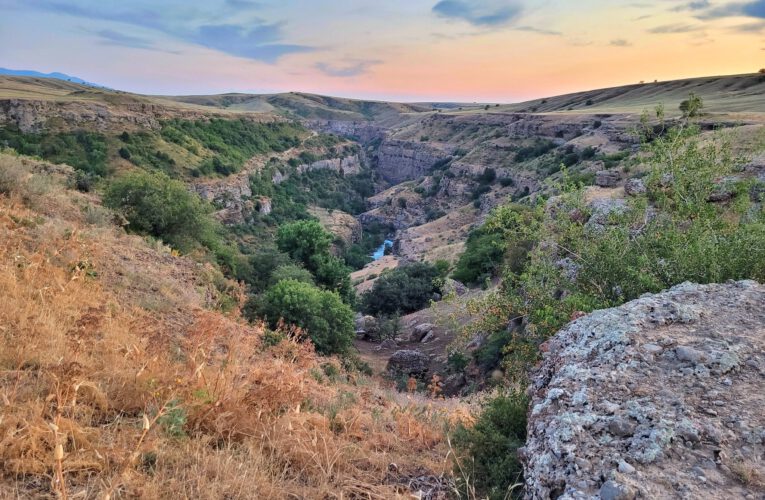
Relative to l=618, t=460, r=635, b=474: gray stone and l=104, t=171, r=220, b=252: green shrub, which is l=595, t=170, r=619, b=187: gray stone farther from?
l=618, t=460, r=635, b=474: gray stone

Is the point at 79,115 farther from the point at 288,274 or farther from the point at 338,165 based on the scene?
the point at 338,165

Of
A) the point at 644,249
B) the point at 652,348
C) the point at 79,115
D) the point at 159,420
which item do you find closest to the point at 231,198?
the point at 79,115

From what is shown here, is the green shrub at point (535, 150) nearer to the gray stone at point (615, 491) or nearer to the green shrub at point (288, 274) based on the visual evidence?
the green shrub at point (288, 274)

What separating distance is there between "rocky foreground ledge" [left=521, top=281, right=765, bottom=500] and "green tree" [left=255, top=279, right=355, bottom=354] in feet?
34.4

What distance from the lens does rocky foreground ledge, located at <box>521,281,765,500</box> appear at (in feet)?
8.46

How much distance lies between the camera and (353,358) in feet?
50.9

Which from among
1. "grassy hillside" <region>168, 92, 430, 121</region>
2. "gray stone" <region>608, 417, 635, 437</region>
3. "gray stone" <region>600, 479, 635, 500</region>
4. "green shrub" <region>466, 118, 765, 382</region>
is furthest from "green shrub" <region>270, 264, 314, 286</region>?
"grassy hillside" <region>168, 92, 430, 121</region>

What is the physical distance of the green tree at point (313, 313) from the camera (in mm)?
14039

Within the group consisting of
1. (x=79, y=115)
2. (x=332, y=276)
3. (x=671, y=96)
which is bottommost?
(x=332, y=276)

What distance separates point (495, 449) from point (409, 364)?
13664 mm

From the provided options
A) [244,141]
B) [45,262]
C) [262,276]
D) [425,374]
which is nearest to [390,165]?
[244,141]

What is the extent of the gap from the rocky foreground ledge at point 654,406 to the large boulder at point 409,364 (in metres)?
12.7

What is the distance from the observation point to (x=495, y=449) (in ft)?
12.5

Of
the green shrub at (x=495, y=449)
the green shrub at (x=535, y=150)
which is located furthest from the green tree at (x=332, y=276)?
the green shrub at (x=535, y=150)
